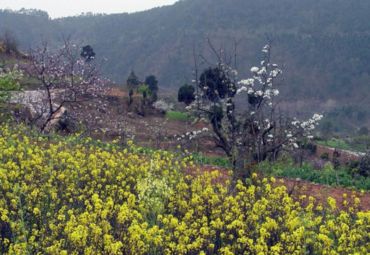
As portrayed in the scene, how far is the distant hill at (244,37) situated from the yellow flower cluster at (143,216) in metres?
67.5

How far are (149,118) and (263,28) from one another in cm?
6824

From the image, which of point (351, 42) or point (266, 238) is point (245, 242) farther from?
point (351, 42)

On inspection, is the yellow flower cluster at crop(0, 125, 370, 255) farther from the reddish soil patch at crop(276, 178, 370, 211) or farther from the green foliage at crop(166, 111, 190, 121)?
the green foliage at crop(166, 111, 190, 121)

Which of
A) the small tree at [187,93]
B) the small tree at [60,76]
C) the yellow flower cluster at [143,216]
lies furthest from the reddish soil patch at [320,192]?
the small tree at [187,93]

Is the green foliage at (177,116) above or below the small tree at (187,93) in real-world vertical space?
below

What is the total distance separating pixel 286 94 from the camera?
78.0m

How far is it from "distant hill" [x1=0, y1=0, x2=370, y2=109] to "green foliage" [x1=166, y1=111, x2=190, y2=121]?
44110 millimetres

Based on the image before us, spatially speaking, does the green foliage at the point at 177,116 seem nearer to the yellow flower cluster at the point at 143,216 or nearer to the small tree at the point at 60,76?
the small tree at the point at 60,76

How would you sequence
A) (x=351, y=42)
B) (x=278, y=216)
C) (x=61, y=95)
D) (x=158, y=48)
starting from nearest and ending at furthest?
(x=278, y=216), (x=61, y=95), (x=351, y=42), (x=158, y=48)

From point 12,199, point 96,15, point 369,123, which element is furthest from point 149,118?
point 96,15

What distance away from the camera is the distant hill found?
82.1 meters

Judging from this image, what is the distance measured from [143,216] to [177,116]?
79.1 feet

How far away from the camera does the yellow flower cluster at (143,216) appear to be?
6453 mm

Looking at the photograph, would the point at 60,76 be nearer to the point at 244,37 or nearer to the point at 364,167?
the point at 364,167
